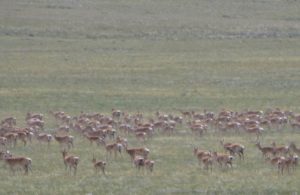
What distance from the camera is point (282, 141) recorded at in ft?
76.7

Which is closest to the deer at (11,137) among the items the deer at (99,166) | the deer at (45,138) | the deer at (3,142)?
the deer at (3,142)

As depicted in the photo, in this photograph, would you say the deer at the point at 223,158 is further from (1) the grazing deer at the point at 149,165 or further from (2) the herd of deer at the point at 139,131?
(1) the grazing deer at the point at 149,165

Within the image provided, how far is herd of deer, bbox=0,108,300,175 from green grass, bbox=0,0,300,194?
28 cm

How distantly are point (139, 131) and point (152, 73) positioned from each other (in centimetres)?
1983

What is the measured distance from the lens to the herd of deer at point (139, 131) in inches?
736

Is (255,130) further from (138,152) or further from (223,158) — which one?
(223,158)

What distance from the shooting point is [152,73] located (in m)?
43.3

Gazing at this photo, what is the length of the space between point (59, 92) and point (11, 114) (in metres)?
6.28

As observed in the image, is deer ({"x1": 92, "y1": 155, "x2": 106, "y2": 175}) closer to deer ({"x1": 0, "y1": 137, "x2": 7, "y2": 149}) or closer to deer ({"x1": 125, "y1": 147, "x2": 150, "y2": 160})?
deer ({"x1": 125, "y1": 147, "x2": 150, "y2": 160})

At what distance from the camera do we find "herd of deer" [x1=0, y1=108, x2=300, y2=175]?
18703mm

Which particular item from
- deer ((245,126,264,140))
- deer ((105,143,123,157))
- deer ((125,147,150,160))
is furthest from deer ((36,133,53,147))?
deer ((245,126,264,140))

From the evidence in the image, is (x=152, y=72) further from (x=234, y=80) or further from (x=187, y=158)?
(x=187, y=158)

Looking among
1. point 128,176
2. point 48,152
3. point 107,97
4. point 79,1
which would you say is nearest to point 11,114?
point 107,97

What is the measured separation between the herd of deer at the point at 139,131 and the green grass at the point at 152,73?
0.93ft
